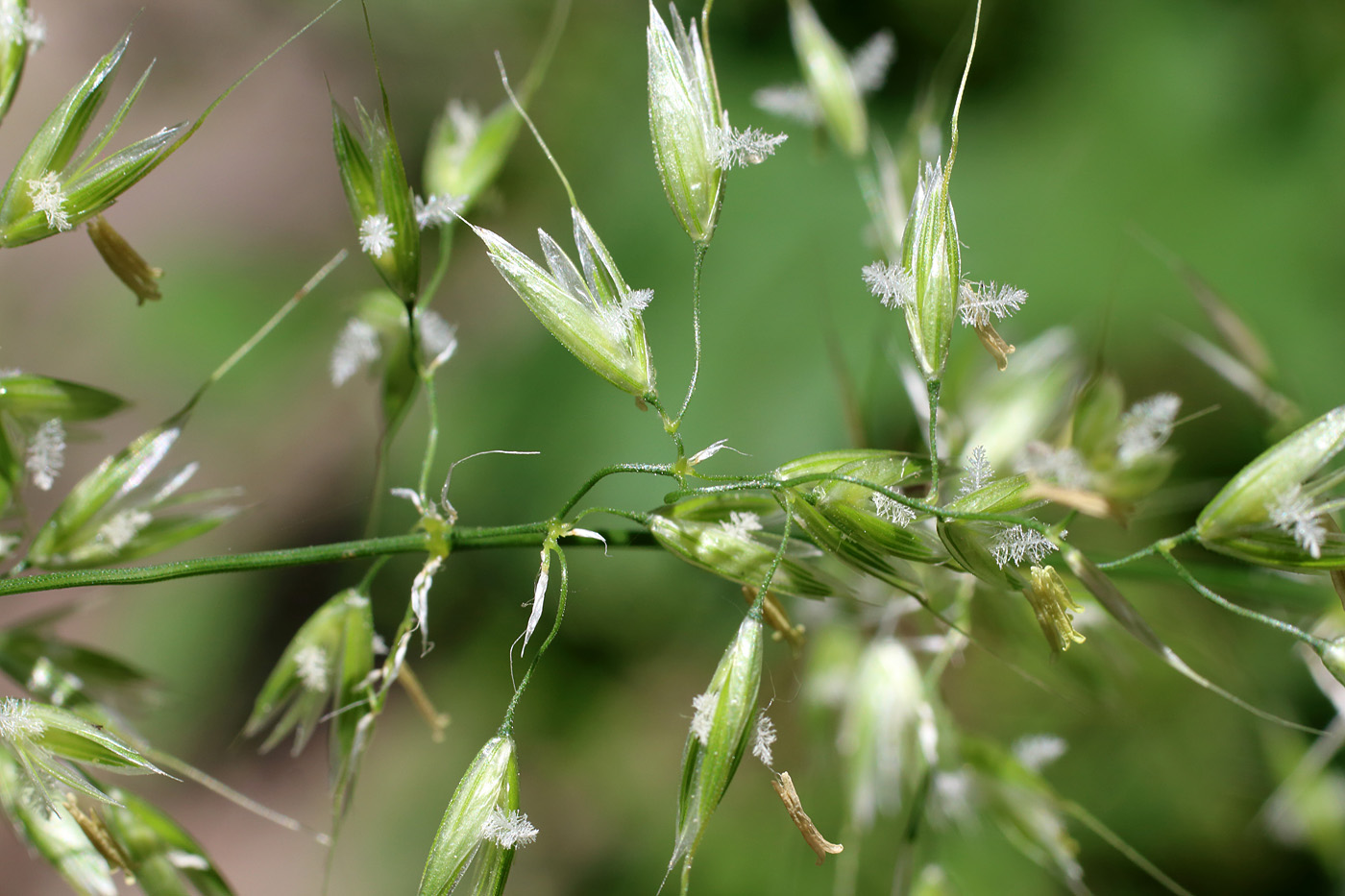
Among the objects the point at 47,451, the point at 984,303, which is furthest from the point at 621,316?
the point at 47,451

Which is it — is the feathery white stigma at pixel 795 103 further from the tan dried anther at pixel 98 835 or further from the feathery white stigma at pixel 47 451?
the tan dried anther at pixel 98 835

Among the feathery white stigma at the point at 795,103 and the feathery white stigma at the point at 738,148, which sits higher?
the feathery white stigma at the point at 738,148

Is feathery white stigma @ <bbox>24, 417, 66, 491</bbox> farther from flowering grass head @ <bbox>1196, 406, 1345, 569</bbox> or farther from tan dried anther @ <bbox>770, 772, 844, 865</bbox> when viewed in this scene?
flowering grass head @ <bbox>1196, 406, 1345, 569</bbox>

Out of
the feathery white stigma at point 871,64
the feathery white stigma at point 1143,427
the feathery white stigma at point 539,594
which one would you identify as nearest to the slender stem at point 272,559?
the feathery white stigma at point 539,594

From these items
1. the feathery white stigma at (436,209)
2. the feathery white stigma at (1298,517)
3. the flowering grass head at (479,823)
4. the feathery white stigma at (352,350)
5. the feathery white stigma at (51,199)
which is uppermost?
the feathery white stigma at (51,199)


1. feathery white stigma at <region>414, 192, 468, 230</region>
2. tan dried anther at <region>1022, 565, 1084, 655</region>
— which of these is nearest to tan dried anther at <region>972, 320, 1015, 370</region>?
tan dried anther at <region>1022, 565, 1084, 655</region>

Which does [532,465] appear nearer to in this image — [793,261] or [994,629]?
[793,261]
